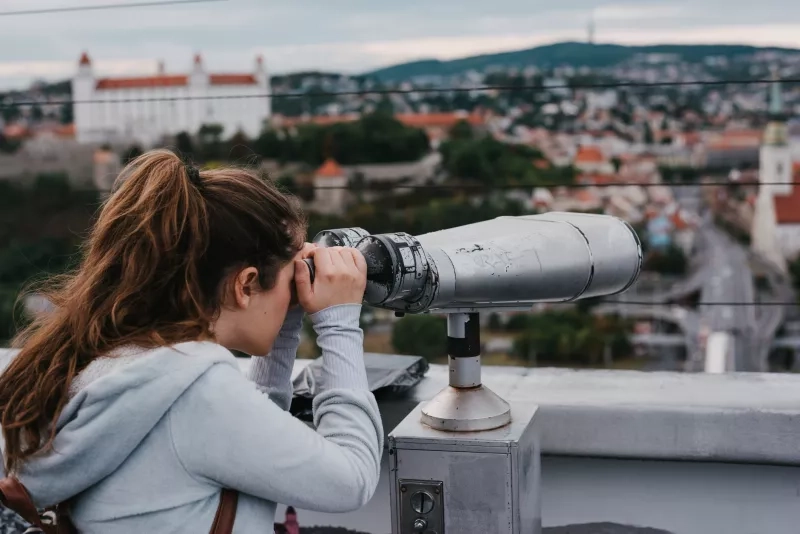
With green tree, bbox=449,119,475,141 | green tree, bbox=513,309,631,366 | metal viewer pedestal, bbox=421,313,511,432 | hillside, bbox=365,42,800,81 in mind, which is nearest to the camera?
metal viewer pedestal, bbox=421,313,511,432

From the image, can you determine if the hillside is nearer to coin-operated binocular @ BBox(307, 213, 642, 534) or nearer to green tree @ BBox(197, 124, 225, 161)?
green tree @ BBox(197, 124, 225, 161)

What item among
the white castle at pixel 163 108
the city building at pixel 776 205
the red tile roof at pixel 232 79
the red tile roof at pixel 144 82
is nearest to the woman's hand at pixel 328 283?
the white castle at pixel 163 108

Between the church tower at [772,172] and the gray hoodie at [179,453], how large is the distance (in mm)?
26114

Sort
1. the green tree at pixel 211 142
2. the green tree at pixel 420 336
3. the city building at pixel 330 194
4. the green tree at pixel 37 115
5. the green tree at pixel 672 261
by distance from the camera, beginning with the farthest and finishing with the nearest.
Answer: the green tree at pixel 37 115 < the green tree at pixel 672 261 < the green tree at pixel 211 142 < the city building at pixel 330 194 < the green tree at pixel 420 336

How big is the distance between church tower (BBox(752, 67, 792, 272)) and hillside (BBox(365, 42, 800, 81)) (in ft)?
9.88

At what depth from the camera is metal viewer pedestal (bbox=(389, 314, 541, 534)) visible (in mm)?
1261

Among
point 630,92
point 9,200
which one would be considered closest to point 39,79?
point 9,200

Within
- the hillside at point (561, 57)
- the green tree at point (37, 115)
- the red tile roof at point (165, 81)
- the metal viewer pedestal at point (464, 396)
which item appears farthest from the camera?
the red tile roof at point (165, 81)

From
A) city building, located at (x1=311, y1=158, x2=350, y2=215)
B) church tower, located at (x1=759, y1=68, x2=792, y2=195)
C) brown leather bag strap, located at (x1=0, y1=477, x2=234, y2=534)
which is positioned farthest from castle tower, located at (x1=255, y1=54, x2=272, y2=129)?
brown leather bag strap, located at (x1=0, y1=477, x2=234, y2=534)

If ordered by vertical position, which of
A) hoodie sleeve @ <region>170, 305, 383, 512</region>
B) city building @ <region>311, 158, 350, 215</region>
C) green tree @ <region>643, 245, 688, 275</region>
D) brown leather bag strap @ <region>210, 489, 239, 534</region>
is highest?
hoodie sleeve @ <region>170, 305, 383, 512</region>

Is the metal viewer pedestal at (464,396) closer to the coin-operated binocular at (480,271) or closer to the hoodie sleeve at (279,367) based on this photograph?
the coin-operated binocular at (480,271)

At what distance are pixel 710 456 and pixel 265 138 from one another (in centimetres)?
2528

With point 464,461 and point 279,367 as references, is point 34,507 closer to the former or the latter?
point 279,367

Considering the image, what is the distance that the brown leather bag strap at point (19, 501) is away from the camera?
0.93 meters
